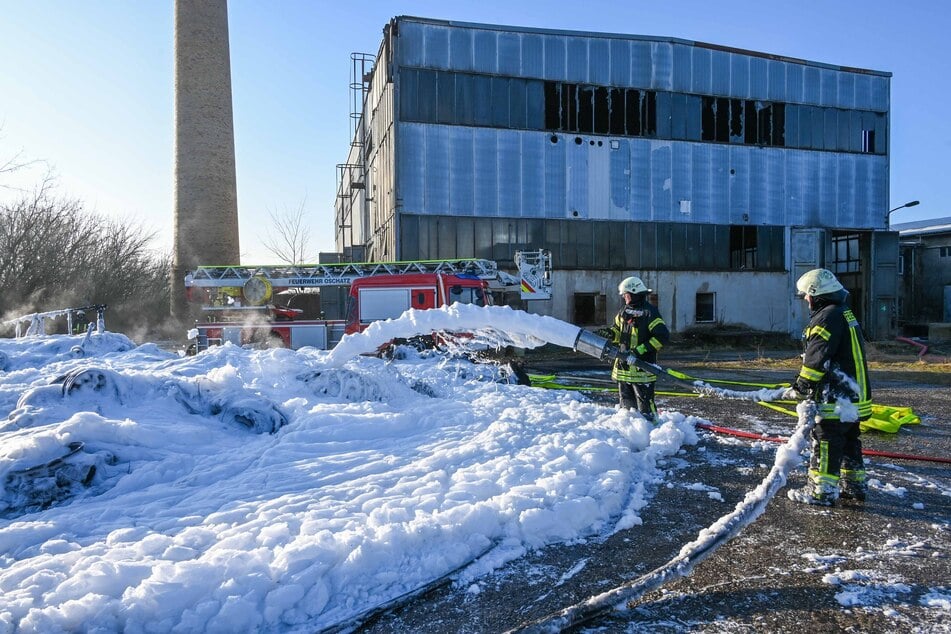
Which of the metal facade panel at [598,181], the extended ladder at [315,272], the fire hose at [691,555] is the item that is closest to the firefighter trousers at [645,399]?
the fire hose at [691,555]

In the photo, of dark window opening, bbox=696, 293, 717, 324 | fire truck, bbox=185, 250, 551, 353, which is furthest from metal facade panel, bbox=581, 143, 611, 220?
fire truck, bbox=185, 250, 551, 353

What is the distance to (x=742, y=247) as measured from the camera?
1025 inches

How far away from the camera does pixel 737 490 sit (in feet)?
16.2

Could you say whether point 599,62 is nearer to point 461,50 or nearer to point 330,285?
point 461,50

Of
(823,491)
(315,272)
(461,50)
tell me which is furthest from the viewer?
(461,50)

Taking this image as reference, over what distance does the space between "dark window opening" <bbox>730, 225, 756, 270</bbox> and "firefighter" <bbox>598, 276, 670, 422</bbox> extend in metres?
20.1

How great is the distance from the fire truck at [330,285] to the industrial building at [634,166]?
5.75 metres

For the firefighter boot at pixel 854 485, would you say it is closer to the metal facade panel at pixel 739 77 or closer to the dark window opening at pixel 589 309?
the dark window opening at pixel 589 309

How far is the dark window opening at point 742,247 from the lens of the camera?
2548 centimetres

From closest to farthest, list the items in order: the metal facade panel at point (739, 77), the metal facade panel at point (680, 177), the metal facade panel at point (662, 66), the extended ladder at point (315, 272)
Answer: the extended ladder at point (315, 272), the metal facade panel at point (662, 66), the metal facade panel at point (680, 177), the metal facade panel at point (739, 77)

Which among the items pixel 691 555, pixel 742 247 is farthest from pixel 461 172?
pixel 691 555

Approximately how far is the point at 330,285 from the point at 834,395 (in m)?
12.9

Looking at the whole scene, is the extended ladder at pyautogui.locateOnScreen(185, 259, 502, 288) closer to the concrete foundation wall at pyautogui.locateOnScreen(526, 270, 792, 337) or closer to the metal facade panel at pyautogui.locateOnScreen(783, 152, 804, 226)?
the concrete foundation wall at pyautogui.locateOnScreen(526, 270, 792, 337)

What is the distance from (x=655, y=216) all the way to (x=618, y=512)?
2115 cm
